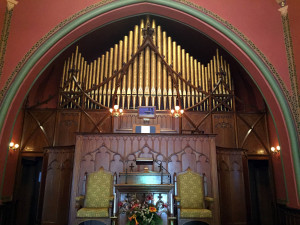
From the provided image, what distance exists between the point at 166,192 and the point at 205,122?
3871mm

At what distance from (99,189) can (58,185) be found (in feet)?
5.91

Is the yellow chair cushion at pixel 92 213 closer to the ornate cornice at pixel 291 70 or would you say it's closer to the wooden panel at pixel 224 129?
the ornate cornice at pixel 291 70

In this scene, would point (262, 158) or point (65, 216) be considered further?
point (262, 158)

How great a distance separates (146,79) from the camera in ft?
24.6

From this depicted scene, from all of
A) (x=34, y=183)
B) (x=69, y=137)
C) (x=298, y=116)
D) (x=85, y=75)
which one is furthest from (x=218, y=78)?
(x=34, y=183)

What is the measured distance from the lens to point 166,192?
183 inches

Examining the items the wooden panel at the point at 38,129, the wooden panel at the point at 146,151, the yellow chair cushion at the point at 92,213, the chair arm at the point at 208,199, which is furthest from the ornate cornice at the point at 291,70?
the wooden panel at the point at 38,129

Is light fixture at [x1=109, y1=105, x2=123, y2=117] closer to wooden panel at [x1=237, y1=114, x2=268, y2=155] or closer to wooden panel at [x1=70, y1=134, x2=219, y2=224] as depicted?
wooden panel at [x1=70, y1=134, x2=219, y2=224]

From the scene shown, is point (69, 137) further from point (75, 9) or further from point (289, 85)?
point (289, 85)

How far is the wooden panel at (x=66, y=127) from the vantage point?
797cm

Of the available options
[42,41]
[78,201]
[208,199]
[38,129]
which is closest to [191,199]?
[208,199]

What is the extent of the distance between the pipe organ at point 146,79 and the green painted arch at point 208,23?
5.96 feet

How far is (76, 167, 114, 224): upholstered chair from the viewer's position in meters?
4.89

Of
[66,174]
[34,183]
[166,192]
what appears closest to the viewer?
[166,192]
